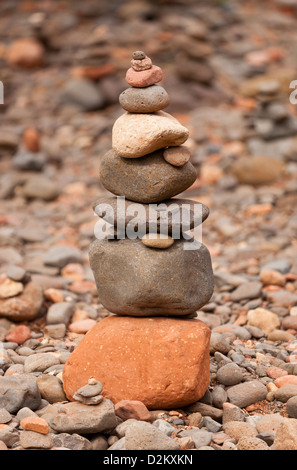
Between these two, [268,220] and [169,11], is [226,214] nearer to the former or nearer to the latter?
[268,220]

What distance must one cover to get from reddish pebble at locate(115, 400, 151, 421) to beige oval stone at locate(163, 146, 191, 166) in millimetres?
1823

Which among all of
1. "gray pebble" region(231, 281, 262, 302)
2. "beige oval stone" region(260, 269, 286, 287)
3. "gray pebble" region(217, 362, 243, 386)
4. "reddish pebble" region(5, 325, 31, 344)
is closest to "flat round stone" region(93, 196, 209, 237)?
"gray pebble" region(217, 362, 243, 386)

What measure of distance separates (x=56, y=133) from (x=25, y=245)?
4737 mm

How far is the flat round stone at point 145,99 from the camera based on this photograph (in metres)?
4.71

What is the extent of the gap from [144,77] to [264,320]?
2.91 metres

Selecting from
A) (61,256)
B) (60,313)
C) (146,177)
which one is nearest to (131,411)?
(146,177)

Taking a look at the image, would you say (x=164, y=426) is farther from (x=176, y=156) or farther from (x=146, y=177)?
(x=176, y=156)

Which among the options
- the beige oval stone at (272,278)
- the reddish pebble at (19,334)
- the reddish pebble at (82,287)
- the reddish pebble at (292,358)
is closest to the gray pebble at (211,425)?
the reddish pebble at (292,358)

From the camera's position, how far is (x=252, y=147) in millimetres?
11625

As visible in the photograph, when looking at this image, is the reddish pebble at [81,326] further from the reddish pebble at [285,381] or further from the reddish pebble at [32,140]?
the reddish pebble at [32,140]

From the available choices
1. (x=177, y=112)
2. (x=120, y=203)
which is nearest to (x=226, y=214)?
(x=177, y=112)

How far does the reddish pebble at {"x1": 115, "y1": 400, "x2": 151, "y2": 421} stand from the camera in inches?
175

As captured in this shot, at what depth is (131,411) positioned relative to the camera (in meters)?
4.44

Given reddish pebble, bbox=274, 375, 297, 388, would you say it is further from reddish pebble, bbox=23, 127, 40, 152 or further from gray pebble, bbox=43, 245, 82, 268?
reddish pebble, bbox=23, 127, 40, 152
